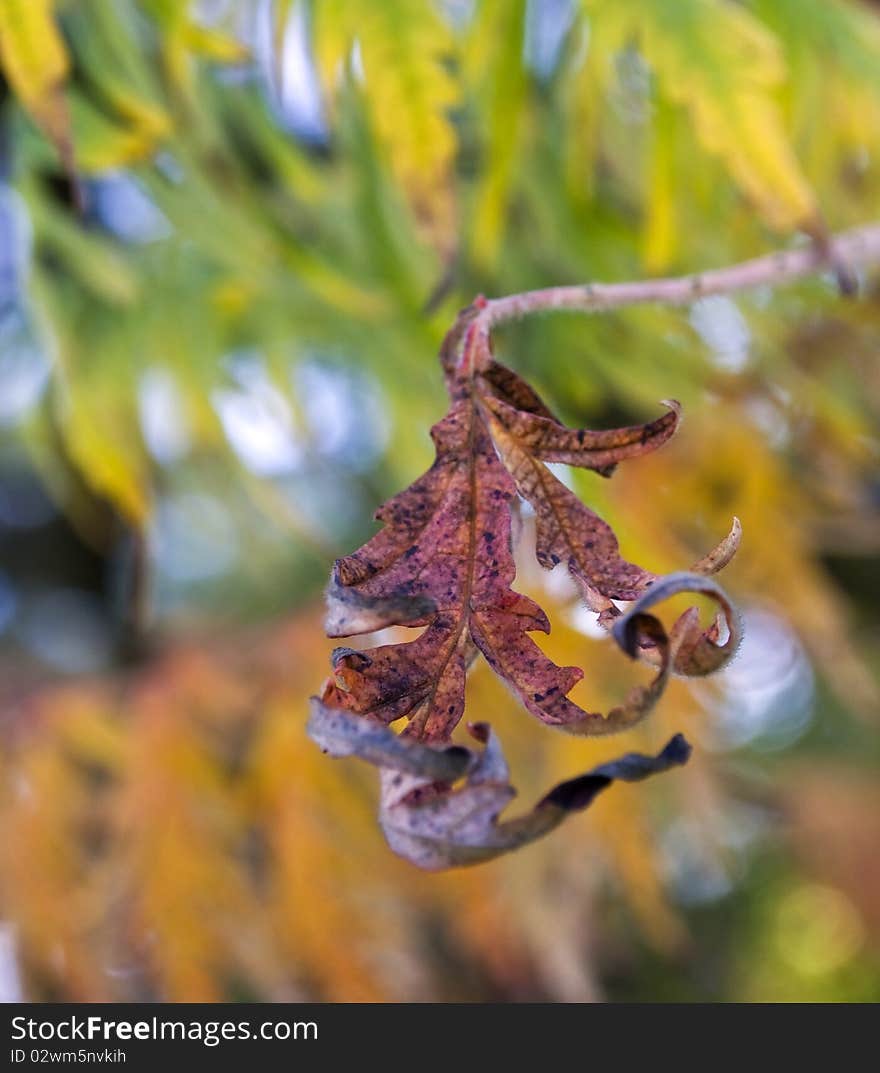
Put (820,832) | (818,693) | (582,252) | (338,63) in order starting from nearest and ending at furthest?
(338,63) → (582,252) → (820,832) → (818,693)

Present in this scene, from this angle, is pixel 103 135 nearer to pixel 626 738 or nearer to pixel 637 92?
pixel 637 92

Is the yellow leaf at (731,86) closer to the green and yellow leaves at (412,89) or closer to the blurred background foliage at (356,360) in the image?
the blurred background foliage at (356,360)

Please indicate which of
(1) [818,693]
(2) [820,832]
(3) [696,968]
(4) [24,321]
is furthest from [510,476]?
(3) [696,968]

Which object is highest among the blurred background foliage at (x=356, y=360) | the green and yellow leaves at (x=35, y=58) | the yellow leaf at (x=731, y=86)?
the green and yellow leaves at (x=35, y=58)

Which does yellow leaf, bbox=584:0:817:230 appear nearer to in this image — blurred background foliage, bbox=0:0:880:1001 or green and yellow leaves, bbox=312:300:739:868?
blurred background foliage, bbox=0:0:880:1001

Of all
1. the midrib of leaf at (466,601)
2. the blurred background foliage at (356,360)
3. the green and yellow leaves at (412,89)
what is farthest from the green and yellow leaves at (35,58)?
the midrib of leaf at (466,601)

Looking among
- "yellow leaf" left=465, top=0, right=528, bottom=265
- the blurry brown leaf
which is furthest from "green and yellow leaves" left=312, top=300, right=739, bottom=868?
"yellow leaf" left=465, top=0, right=528, bottom=265
